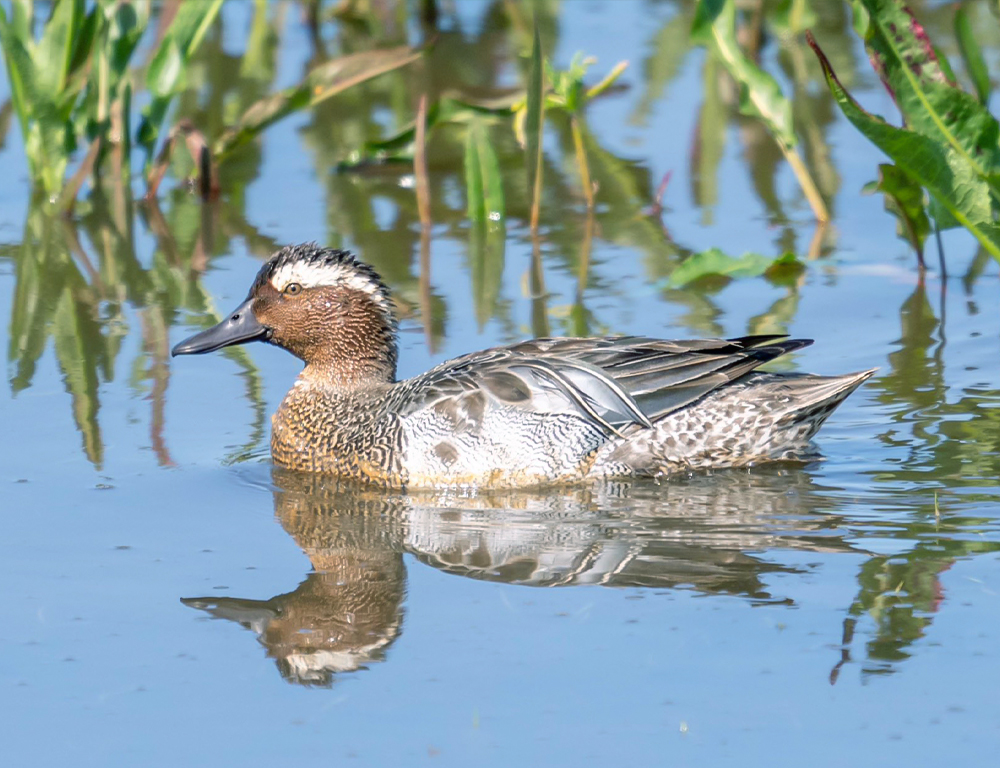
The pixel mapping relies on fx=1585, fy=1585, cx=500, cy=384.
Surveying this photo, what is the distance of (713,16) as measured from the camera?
29.7 ft

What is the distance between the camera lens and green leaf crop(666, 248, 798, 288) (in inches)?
342

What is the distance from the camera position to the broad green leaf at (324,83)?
406 inches

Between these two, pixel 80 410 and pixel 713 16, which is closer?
pixel 80 410

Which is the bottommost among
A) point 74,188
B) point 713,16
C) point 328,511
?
point 328,511

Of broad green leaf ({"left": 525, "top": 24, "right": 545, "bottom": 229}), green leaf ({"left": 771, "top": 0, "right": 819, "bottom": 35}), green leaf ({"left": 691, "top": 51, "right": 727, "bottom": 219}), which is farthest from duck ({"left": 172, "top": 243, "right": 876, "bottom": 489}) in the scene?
green leaf ({"left": 771, "top": 0, "right": 819, "bottom": 35})

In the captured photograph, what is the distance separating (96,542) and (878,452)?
10.9 ft

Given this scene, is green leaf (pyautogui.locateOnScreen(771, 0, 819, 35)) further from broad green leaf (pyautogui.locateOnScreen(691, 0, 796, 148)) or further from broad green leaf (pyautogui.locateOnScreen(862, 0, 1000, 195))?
broad green leaf (pyautogui.locateOnScreen(862, 0, 1000, 195))

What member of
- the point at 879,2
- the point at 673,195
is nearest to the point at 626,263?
the point at 673,195

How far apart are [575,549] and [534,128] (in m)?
4.07

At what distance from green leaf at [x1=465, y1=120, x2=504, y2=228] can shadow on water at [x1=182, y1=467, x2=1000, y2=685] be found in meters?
3.31

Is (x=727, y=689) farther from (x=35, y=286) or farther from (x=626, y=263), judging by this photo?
(x=35, y=286)

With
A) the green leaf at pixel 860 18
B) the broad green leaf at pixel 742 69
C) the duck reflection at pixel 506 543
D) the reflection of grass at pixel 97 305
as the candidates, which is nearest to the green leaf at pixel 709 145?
the broad green leaf at pixel 742 69

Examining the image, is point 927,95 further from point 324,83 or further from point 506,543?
point 324,83

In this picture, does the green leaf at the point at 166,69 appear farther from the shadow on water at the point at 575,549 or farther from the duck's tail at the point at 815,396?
the duck's tail at the point at 815,396
